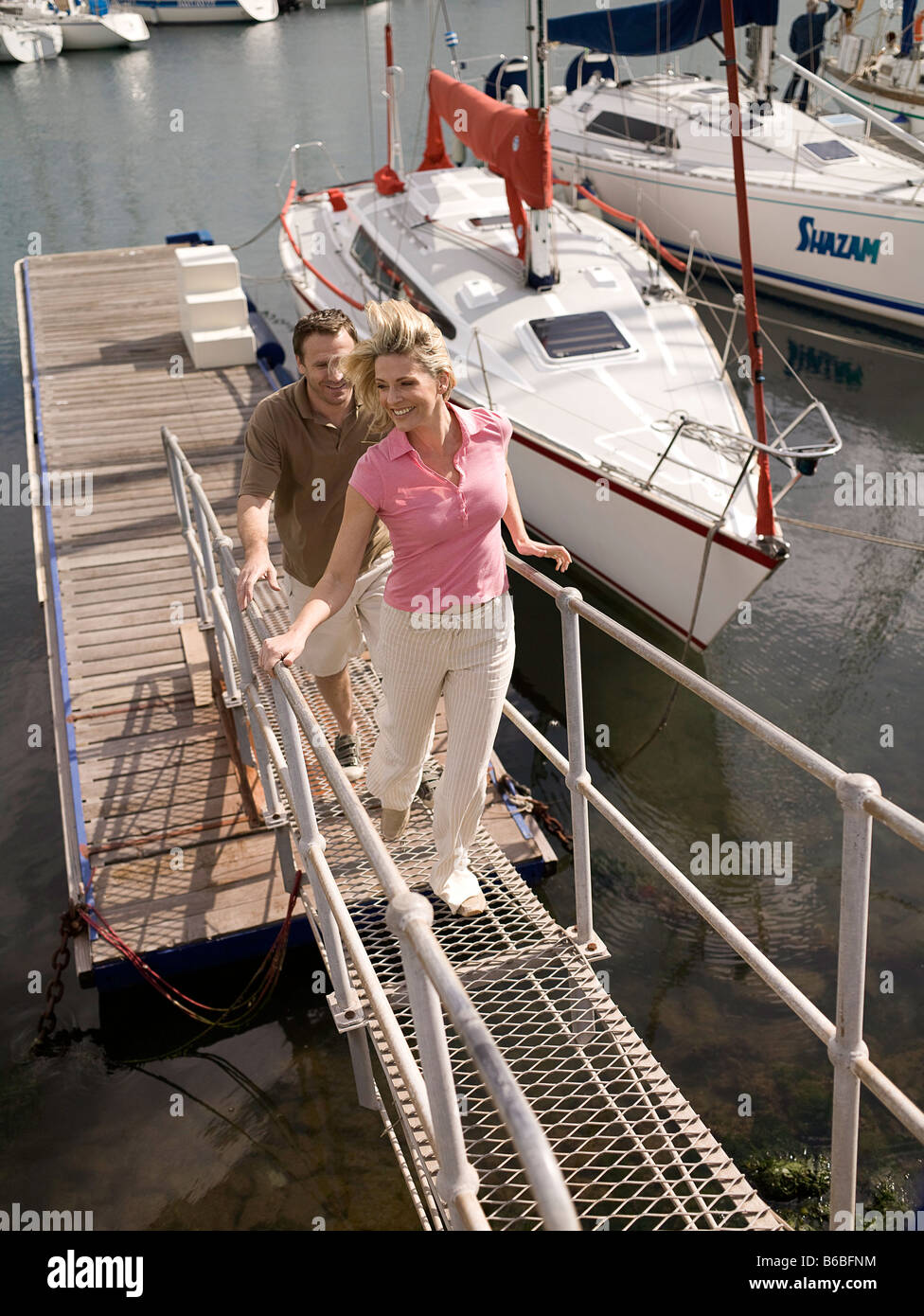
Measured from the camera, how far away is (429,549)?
3.49 metres

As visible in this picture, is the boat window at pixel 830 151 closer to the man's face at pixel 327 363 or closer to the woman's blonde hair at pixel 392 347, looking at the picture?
the man's face at pixel 327 363

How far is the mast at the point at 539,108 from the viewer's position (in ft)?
32.9

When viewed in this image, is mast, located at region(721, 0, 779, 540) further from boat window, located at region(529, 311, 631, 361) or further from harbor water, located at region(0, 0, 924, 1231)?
boat window, located at region(529, 311, 631, 361)

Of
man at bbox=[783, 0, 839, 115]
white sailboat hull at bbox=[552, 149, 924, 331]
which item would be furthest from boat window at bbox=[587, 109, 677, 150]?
man at bbox=[783, 0, 839, 115]

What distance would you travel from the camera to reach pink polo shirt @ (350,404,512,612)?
340 cm

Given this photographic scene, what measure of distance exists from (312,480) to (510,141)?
7689 mm

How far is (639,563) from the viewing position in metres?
9.17

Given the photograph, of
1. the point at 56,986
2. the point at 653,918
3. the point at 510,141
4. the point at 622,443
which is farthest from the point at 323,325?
the point at 510,141

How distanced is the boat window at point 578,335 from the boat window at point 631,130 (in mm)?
9199

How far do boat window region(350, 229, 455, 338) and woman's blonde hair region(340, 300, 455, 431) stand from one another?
313 inches

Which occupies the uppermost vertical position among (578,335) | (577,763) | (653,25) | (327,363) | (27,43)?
(653,25)

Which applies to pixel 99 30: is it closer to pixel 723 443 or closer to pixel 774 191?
pixel 774 191

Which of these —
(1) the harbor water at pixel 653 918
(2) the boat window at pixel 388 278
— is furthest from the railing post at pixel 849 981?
(2) the boat window at pixel 388 278
